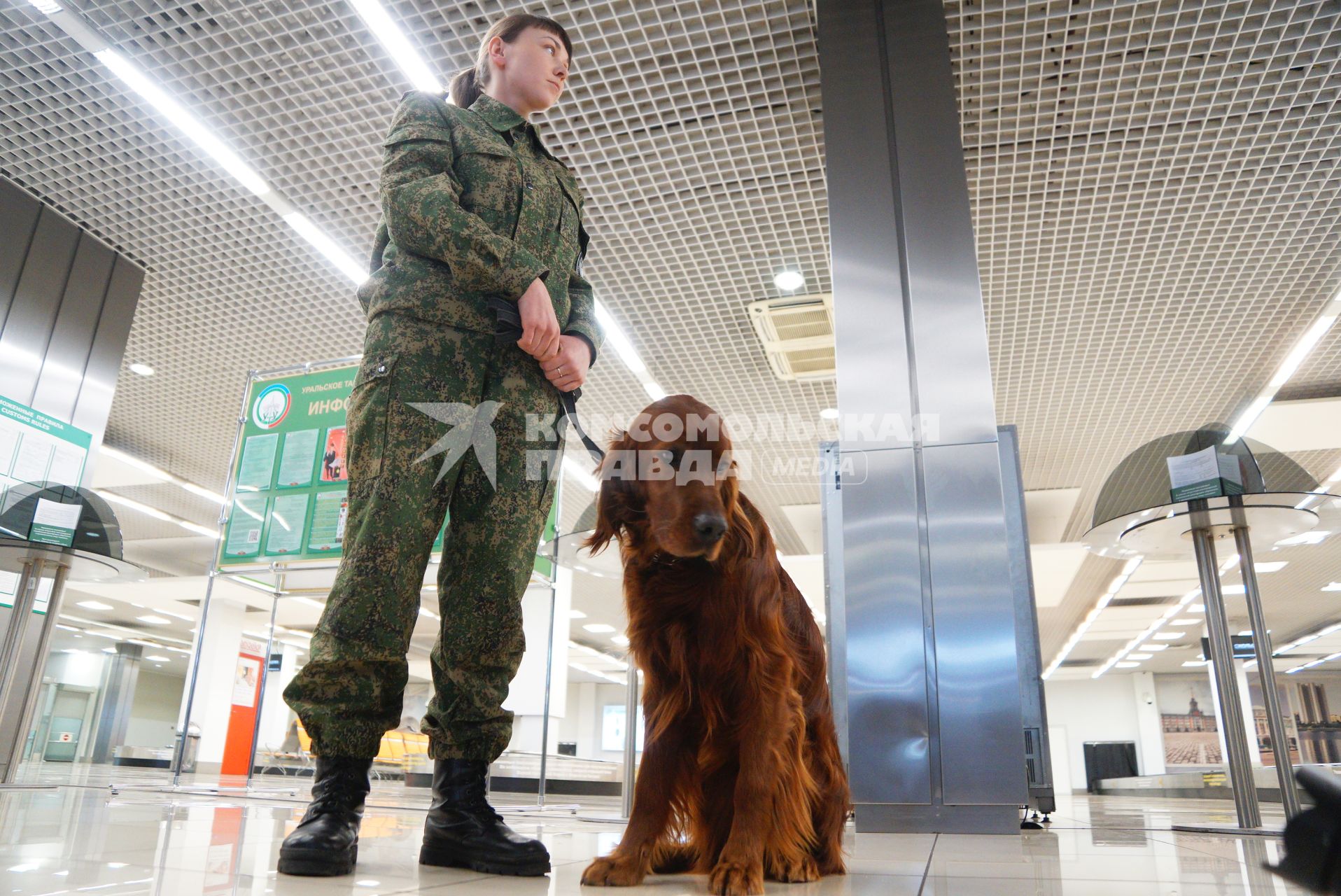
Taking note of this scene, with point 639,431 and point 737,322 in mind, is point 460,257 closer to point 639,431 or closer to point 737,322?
point 639,431

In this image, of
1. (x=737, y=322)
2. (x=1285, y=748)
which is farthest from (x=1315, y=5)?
(x=737, y=322)

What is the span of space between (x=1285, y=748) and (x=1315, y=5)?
3072 mm

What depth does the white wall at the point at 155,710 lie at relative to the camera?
26.5 m

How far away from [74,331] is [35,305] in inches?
10.9

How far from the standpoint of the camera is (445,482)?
1555 millimetres

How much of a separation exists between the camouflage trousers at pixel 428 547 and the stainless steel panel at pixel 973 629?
63.4 inches

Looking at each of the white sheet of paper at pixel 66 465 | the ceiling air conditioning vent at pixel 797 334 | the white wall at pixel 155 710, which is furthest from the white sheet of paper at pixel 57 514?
the white wall at pixel 155 710

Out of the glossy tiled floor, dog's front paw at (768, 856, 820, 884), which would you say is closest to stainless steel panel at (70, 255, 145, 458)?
the glossy tiled floor

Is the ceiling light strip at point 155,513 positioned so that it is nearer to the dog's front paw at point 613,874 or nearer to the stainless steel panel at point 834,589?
the stainless steel panel at point 834,589

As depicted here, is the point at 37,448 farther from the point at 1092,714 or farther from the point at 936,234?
the point at 1092,714

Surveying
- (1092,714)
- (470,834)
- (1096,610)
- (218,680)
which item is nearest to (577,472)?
(470,834)

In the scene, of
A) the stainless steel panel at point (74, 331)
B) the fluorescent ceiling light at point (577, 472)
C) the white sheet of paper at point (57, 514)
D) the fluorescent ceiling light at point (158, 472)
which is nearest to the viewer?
the white sheet of paper at point (57, 514)

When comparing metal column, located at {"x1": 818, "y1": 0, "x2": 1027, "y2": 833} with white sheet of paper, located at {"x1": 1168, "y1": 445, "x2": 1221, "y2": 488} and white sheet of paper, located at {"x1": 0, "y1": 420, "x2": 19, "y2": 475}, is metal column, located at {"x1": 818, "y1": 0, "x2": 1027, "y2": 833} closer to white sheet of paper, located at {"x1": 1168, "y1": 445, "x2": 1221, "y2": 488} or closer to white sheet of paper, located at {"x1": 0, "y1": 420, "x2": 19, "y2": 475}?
white sheet of paper, located at {"x1": 1168, "y1": 445, "x2": 1221, "y2": 488}

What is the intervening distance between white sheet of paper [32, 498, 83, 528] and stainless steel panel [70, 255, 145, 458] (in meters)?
0.92
